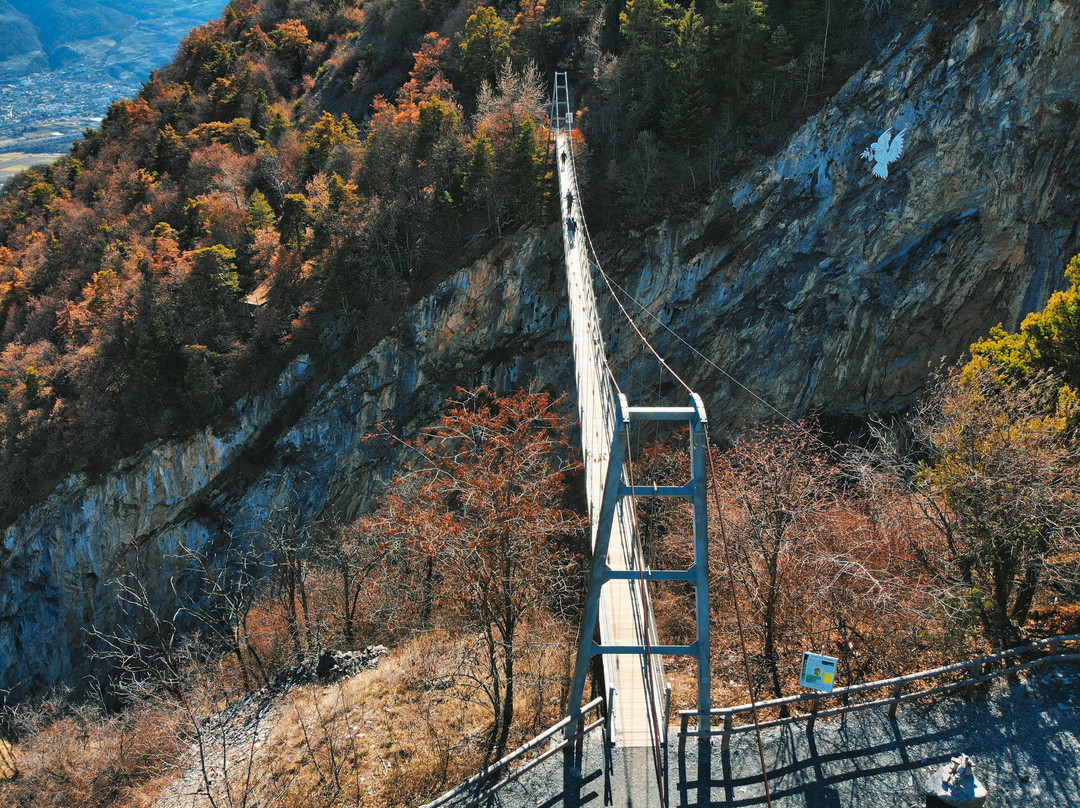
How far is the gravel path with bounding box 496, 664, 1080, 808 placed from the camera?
28.1 ft

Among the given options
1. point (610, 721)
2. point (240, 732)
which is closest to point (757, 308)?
point (610, 721)

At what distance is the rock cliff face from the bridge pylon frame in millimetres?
19365

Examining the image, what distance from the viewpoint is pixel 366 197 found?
31.5m

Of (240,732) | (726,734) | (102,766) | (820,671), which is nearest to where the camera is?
(820,671)

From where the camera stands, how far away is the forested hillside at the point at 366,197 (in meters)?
26.8

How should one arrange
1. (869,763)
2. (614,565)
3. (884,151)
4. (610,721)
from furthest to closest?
(884,151)
(614,565)
(610,721)
(869,763)

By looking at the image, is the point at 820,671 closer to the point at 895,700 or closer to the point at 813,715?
the point at 813,715

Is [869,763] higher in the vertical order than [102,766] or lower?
higher

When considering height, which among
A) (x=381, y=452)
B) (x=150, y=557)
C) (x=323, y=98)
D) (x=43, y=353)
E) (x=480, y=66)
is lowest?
(x=150, y=557)

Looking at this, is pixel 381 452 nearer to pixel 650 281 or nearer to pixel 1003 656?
pixel 650 281

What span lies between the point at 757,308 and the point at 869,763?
794 inches

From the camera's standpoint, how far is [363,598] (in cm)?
1917

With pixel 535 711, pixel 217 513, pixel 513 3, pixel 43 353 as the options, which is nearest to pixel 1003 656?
pixel 535 711

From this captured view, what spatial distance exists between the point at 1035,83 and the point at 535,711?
27.2 metres
